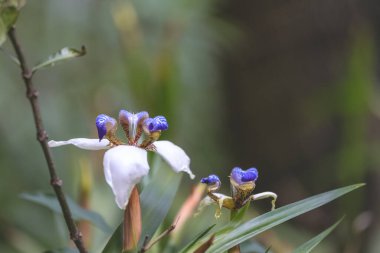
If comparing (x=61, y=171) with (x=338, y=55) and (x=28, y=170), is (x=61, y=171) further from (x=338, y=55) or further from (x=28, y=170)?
(x=338, y=55)

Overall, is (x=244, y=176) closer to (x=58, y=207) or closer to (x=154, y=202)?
(x=154, y=202)

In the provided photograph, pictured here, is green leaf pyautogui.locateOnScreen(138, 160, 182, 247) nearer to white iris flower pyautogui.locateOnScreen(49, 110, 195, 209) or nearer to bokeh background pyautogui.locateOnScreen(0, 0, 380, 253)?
white iris flower pyautogui.locateOnScreen(49, 110, 195, 209)

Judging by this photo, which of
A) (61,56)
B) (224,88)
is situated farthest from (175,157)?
(224,88)

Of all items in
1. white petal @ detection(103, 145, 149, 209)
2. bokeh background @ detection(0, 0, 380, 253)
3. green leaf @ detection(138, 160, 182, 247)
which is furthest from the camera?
bokeh background @ detection(0, 0, 380, 253)

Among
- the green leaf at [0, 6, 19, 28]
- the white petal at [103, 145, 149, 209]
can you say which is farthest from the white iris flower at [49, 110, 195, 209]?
the green leaf at [0, 6, 19, 28]

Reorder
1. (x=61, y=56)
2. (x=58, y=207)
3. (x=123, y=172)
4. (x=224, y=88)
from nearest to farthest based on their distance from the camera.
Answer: (x=123, y=172)
(x=61, y=56)
(x=58, y=207)
(x=224, y=88)

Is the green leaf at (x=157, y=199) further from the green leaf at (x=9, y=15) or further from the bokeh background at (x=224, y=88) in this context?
the bokeh background at (x=224, y=88)

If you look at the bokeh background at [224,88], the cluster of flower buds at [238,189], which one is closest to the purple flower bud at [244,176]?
the cluster of flower buds at [238,189]
